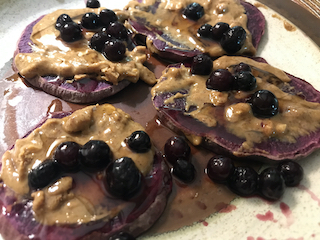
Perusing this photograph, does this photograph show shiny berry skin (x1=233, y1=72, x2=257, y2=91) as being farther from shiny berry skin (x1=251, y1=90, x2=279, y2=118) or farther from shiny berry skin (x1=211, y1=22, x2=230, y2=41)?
shiny berry skin (x1=211, y1=22, x2=230, y2=41)

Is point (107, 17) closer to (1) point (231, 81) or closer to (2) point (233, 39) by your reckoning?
(2) point (233, 39)

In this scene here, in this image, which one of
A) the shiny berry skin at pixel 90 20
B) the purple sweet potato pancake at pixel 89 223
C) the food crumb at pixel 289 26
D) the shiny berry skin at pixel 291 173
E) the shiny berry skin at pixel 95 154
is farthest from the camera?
the food crumb at pixel 289 26

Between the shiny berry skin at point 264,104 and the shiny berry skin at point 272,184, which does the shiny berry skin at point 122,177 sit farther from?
the shiny berry skin at point 264,104

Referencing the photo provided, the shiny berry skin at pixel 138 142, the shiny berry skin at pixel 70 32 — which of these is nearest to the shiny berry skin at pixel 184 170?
the shiny berry skin at pixel 138 142

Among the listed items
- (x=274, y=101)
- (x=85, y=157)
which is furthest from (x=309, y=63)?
(x=85, y=157)

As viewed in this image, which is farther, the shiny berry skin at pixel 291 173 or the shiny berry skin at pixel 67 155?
the shiny berry skin at pixel 291 173

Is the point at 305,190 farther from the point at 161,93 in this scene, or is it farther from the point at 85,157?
the point at 85,157
